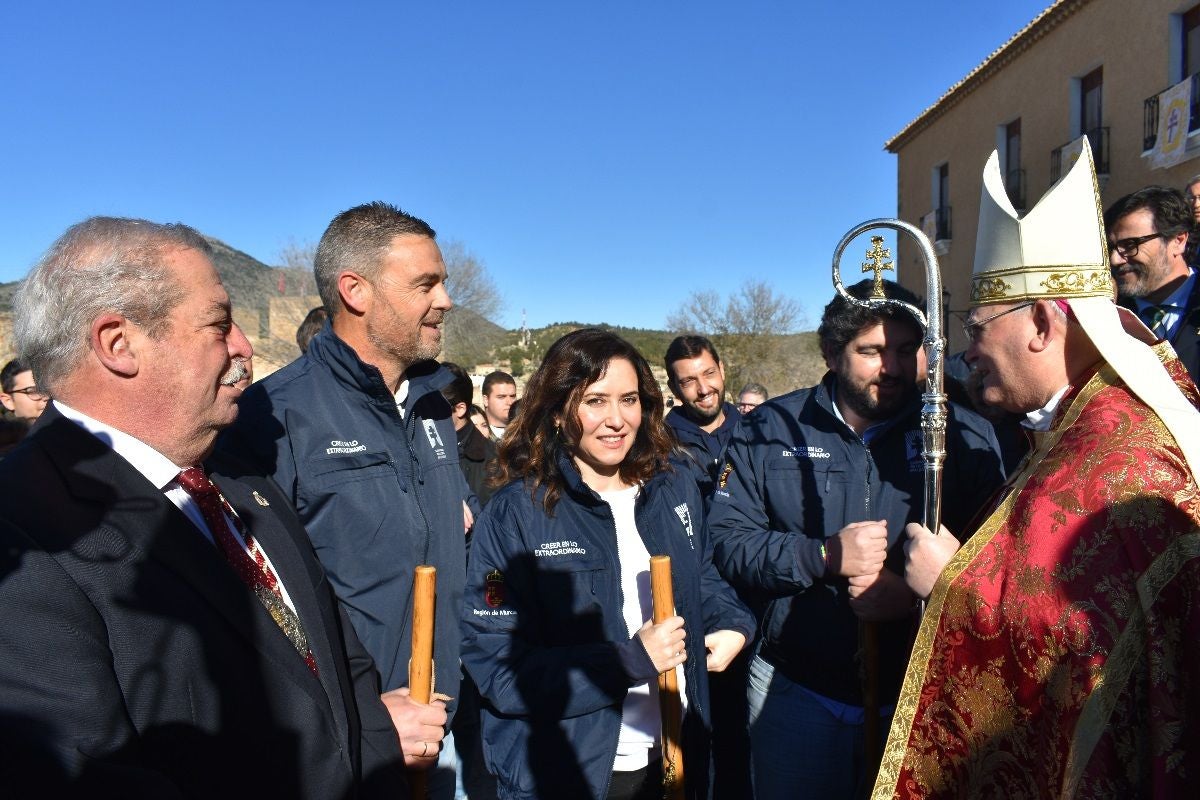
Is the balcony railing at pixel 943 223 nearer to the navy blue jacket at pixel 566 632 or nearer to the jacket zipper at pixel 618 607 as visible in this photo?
the navy blue jacket at pixel 566 632

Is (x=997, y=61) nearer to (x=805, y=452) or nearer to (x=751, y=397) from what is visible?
(x=751, y=397)

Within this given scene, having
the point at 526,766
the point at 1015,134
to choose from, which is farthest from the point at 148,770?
the point at 1015,134

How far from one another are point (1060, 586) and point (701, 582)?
4.31 feet

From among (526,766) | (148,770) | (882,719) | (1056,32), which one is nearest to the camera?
(148,770)

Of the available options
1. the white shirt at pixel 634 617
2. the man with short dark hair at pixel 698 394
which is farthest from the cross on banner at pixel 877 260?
the man with short dark hair at pixel 698 394

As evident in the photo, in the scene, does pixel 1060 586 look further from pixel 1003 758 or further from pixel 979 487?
pixel 979 487

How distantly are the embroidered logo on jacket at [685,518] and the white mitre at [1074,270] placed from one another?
1.19 metres

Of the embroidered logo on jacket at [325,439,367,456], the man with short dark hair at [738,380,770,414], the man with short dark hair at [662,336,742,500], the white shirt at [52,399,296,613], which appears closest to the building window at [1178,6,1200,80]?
the man with short dark hair at [738,380,770,414]

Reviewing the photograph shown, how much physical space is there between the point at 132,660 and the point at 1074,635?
1.98 meters

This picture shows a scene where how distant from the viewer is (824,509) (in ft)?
9.95

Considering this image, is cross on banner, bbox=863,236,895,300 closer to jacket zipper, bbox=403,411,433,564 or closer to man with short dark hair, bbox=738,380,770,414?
jacket zipper, bbox=403,411,433,564

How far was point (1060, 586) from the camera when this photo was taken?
1922mm

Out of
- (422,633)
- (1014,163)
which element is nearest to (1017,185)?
(1014,163)

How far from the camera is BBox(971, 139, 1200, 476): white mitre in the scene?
2.09 metres
